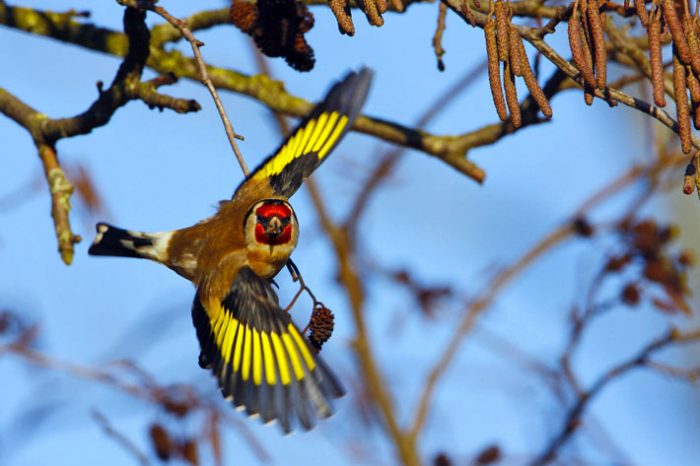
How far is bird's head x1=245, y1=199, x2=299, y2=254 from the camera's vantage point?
8.09 ft

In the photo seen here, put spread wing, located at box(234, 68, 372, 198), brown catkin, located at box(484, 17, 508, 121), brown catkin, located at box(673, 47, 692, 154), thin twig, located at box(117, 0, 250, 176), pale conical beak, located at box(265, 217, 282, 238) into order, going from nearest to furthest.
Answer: brown catkin, located at box(673, 47, 692, 154) → brown catkin, located at box(484, 17, 508, 121) → thin twig, located at box(117, 0, 250, 176) → pale conical beak, located at box(265, 217, 282, 238) → spread wing, located at box(234, 68, 372, 198)

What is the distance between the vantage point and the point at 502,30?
177 centimetres

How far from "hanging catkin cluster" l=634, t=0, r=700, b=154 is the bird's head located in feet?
3.44

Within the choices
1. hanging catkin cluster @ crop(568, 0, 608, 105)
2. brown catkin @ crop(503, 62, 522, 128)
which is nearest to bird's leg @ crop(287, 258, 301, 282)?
brown catkin @ crop(503, 62, 522, 128)

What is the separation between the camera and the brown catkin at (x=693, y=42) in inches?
65.6

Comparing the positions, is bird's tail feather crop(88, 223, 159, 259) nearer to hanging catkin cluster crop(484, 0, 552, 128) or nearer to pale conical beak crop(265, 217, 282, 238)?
pale conical beak crop(265, 217, 282, 238)

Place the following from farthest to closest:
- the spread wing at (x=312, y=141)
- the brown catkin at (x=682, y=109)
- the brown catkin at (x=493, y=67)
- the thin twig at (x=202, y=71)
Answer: the spread wing at (x=312, y=141)
the thin twig at (x=202, y=71)
the brown catkin at (x=493, y=67)
the brown catkin at (x=682, y=109)

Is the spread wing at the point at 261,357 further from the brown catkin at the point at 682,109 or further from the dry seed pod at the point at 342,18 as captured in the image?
the brown catkin at the point at 682,109

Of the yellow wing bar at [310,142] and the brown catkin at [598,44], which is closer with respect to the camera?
the brown catkin at [598,44]

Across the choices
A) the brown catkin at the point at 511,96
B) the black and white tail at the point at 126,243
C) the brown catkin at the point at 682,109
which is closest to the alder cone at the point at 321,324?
the brown catkin at the point at 511,96

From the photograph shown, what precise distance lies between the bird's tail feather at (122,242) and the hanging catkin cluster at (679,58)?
158cm

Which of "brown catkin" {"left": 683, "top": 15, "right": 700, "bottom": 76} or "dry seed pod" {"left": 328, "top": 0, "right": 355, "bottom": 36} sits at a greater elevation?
"dry seed pod" {"left": 328, "top": 0, "right": 355, "bottom": 36}

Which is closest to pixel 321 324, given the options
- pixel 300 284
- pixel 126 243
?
pixel 300 284

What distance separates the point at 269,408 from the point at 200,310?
395mm
